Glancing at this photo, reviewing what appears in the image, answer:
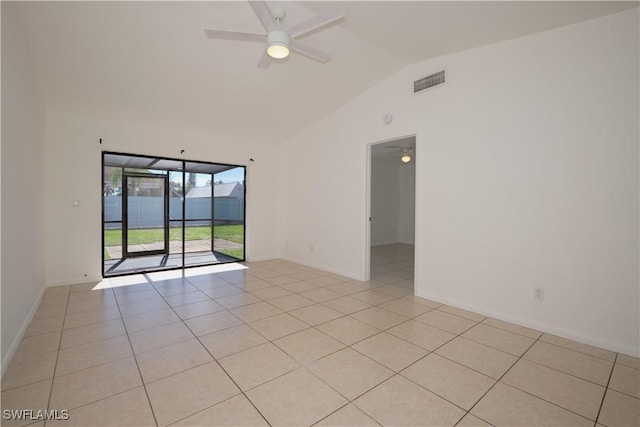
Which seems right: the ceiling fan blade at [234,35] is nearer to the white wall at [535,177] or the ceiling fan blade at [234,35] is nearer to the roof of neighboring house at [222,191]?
the white wall at [535,177]

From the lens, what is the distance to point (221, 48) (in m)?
3.25

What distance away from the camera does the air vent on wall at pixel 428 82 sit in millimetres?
3610

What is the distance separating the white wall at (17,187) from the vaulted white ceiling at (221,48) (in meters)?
0.40

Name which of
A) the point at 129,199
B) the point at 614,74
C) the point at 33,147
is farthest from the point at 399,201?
the point at 33,147

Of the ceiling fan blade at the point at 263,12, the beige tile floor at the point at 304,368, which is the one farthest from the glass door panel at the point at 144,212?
the ceiling fan blade at the point at 263,12

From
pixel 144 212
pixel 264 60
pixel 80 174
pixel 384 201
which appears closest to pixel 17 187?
pixel 80 174

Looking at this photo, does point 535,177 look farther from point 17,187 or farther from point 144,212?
point 144,212

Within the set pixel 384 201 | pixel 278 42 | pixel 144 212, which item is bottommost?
pixel 144 212

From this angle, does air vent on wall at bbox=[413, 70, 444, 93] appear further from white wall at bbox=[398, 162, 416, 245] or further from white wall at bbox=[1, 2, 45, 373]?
white wall at bbox=[398, 162, 416, 245]

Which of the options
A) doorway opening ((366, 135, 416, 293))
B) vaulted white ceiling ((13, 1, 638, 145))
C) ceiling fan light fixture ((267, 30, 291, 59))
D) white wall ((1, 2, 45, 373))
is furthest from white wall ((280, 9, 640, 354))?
white wall ((1, 2, 45, 373))

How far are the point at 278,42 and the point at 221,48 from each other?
1.16 m

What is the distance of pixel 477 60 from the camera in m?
3.30
